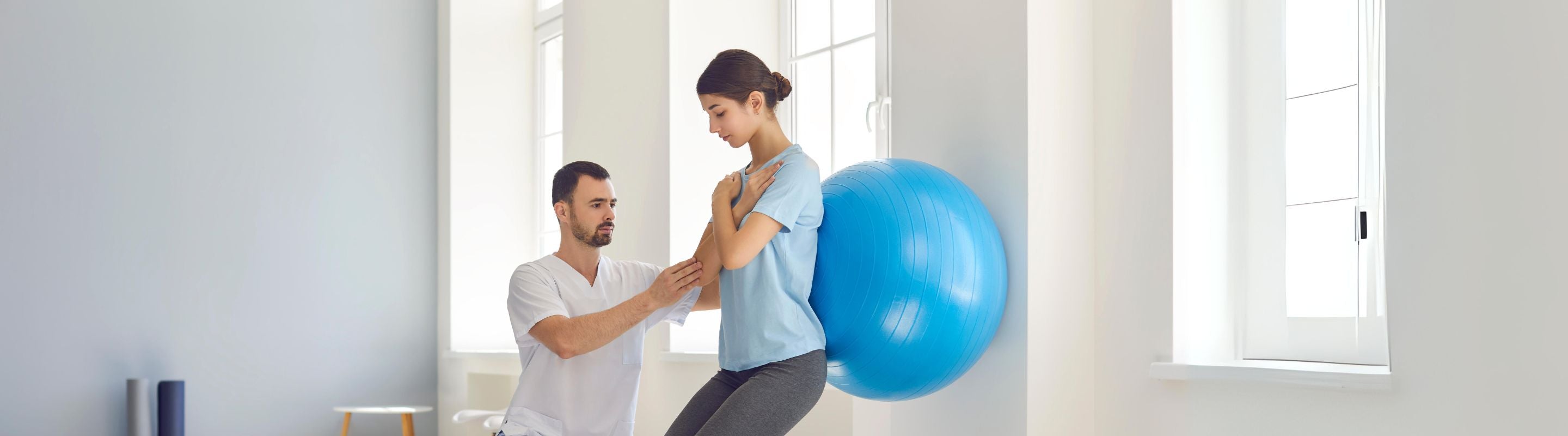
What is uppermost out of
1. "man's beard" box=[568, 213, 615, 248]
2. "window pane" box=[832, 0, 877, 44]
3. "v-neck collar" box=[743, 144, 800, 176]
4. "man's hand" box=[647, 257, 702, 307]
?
"window pane" box=[832, 0, 877, 44]

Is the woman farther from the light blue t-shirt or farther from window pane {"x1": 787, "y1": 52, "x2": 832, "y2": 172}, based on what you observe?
window pane {"x1": 787, "y1": 52, "x2": 832, "y2": 172}

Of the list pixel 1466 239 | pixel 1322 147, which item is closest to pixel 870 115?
pixel 1322 147

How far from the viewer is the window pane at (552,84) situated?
566 cm

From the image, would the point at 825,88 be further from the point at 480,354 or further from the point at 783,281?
the point at 480,354

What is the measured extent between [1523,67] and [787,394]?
4.34 feet

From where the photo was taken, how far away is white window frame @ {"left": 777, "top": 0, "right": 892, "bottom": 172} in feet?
10.7

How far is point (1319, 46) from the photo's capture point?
2299 millimetres

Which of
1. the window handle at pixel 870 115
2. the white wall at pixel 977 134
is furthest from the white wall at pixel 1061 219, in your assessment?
the window handle at pixel 870 115

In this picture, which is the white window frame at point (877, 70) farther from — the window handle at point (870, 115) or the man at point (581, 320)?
the man at point (581, 320)

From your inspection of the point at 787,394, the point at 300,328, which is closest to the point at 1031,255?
the point at 787,394

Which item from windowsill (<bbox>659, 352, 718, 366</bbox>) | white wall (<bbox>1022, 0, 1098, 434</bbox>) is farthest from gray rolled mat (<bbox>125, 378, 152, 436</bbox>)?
white wall (<bbox>1022, 0, 1098, 434</bbox>)

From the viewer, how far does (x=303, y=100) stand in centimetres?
537

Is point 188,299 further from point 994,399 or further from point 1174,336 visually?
point 1174,336

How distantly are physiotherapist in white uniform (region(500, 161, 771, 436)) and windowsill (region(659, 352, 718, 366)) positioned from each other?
1.14m
